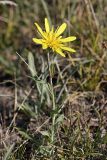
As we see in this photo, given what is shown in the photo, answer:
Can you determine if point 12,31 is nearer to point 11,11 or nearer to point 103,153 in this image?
point 11,11

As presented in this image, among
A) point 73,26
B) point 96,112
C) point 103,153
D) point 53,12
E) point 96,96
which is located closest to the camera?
point 103,153

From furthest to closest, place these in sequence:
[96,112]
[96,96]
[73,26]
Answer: [73,26] → [96,96] → [96,112]

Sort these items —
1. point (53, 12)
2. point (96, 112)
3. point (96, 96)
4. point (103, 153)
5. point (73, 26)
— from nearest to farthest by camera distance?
point (103, 153)
point (96, 112)
point (96, 96)
point (73, 26)
point (53, 12)

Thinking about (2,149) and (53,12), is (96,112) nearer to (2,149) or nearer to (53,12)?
(2,149)

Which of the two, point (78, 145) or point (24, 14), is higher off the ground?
point (24, 14)

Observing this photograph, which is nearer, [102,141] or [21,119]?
[102,141]

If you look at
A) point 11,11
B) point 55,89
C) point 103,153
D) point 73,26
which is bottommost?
point 103,153

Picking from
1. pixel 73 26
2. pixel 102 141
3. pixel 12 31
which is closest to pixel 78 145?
pixel 102 141

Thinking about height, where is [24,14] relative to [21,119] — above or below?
above

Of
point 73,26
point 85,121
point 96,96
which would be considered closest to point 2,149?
point 85,121
